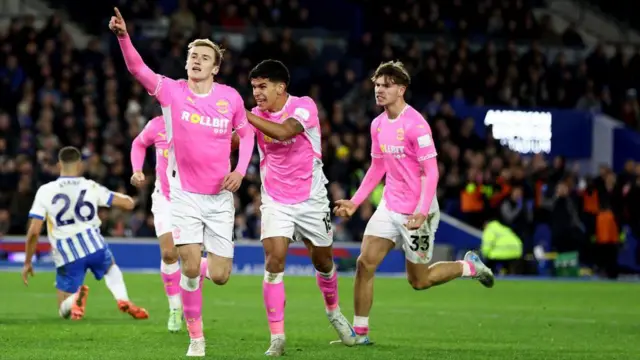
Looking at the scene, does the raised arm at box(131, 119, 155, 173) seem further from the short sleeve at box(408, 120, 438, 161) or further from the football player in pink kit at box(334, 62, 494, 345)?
the short sleeve at box(408, 120, 438, 161)

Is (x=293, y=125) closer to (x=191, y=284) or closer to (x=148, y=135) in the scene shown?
(x=191, y=284)

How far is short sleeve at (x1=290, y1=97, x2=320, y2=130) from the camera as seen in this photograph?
35.2ft

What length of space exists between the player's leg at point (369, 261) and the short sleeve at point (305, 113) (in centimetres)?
128

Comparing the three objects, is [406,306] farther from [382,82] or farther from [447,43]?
[447,43]

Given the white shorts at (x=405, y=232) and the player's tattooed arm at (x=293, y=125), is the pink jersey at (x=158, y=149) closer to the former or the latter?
the white shorts at (x=405, y=232)

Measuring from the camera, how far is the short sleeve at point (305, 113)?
1072 cm

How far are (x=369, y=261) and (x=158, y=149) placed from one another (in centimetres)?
292

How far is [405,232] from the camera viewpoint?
1171 centimetres

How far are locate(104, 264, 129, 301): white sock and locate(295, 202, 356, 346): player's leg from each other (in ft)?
11.3

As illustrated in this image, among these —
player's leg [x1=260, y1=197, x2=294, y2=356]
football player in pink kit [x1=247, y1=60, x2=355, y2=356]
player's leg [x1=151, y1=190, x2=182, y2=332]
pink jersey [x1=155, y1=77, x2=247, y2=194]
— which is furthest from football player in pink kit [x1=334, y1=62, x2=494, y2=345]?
player's leg [x1=151, y1=190, x2=182, y2=332]

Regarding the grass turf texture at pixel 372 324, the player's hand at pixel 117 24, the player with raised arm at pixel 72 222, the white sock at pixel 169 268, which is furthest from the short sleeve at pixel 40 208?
the player's hand at pixel 117 24

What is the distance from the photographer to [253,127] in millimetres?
10633

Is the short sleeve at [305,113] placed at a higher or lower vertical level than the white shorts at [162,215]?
Result: higher

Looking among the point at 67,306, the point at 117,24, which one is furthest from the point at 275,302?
the point at 67,306
